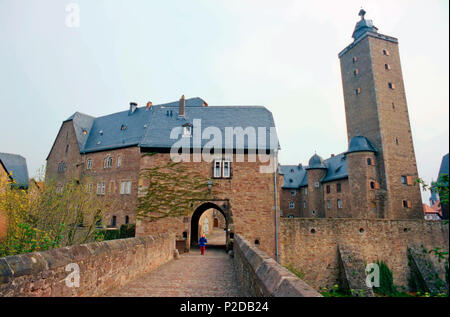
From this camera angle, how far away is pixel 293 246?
16844 millimetres

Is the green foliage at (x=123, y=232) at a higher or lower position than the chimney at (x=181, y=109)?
lower

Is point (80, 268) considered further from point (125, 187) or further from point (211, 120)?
point (125, 187)

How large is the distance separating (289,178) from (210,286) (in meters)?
35.0

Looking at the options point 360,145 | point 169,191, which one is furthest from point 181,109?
point 360,145

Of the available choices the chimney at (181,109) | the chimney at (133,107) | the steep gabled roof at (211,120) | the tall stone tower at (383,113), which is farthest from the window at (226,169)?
the chimney at (133,107)

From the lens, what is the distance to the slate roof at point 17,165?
33812 millimetres

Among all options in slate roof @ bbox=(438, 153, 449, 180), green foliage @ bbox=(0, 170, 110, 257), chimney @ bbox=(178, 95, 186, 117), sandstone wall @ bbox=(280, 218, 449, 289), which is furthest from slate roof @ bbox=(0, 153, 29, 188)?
slate roof @ bbox=(438, 153, 449, 180)

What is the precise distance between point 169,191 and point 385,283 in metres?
16.4

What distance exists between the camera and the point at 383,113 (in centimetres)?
2631

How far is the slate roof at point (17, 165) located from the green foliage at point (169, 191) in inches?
1081

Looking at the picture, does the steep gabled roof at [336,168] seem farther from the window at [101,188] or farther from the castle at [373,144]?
the window at [101,188]
